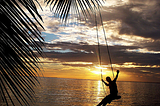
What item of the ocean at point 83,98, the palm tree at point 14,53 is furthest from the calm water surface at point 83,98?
the palm tree at point 14,53

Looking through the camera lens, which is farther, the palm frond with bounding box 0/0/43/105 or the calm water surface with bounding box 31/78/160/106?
the calm water surface with bounding box 31/78/160/106

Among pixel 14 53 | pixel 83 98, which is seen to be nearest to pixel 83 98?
pixel 83 98

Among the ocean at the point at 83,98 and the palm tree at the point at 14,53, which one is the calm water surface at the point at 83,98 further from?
the palm tree at the point at 14,53

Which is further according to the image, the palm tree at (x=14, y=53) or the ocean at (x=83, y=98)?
the ocean at (x=83, y=98)

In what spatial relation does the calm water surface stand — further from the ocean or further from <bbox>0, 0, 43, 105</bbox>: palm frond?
<bbox>0, 0, 43, 105</bbox>: palm frond

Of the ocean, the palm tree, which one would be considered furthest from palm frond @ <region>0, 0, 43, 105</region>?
the ocean

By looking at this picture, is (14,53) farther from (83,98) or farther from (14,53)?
(83,98)

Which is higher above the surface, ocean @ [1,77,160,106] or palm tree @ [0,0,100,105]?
palm tree @ [0,0,100,105]

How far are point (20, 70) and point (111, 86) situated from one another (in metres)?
5.53

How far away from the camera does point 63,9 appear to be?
1.53m

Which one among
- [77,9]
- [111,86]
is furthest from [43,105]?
[77,9]

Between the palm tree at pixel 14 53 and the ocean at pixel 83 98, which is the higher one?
the palm tree at pixel 14 53

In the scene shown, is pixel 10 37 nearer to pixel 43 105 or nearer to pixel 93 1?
pixel 93 1

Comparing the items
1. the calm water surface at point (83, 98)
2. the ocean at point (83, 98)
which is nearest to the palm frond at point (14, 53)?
the ocean at point (83, 98)
